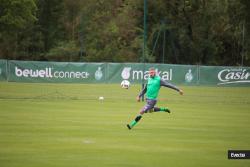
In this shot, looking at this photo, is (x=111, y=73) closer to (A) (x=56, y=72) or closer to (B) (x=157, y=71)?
(B) (x=157, y=71)

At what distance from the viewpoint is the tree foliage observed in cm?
7500

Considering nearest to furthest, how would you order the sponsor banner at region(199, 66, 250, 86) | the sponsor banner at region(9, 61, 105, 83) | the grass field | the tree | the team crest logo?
1. the grass field
2. the sponsor banner at region(9, 61, 105, 83)
3. the team crest logo
4. the sponsor banner at region(199, 66, 250, 86)
5. the tree

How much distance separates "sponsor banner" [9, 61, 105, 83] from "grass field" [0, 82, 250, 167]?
46.5 ft

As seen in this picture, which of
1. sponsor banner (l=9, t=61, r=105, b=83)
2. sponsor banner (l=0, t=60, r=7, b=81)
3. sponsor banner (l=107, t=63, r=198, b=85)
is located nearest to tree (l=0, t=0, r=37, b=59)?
sponsor banner (l=0, t=60, r=7, b=81)

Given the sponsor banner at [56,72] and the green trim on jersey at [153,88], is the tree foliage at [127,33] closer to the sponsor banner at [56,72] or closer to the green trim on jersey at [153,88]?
the sponsor banner at [56,72]

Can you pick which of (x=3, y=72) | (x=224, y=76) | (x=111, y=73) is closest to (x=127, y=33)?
(x=224, y=76)

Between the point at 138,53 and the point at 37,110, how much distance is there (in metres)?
47.0

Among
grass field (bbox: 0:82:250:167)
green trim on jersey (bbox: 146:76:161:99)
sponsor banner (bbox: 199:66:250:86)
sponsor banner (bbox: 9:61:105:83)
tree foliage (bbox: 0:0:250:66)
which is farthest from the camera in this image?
tree foliage (bbox: 0:0:250:66)

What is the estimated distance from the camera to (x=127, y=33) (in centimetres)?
7869

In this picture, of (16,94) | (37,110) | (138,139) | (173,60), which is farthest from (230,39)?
(138,139)

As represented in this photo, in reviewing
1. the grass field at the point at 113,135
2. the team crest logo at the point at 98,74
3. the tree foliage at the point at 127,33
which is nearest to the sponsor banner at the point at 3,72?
the team crest logo at the point at 98,74

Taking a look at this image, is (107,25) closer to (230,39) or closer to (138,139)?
(230,39)

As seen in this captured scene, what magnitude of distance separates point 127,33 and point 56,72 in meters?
28.5

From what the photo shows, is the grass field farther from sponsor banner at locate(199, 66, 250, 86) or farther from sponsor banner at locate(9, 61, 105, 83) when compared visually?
sponsor banner at locate(199, 66, 250, 86)
